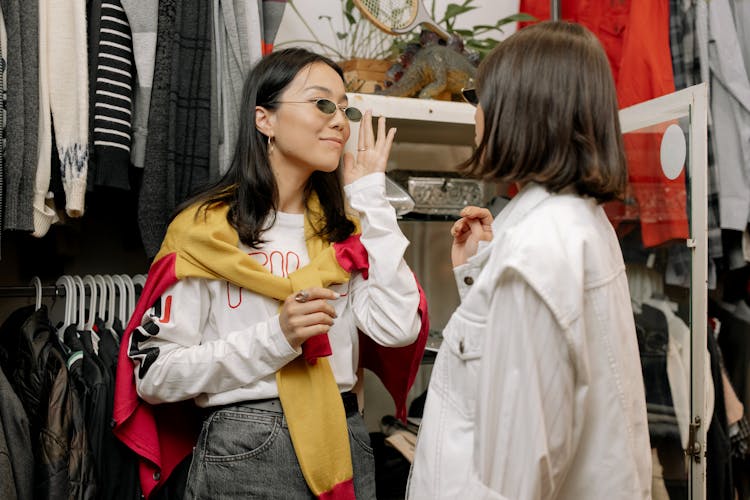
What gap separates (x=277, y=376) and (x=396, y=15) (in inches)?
41.0

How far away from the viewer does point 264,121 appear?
5.01ft

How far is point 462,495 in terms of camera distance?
88 cm

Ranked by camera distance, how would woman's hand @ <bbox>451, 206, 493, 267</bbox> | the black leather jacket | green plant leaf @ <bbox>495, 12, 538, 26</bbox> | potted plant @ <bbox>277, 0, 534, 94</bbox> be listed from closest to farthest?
woman's hand @ <bbox>451, 206, 493, 267</bbox> → the black leather jacket → potted plant @ <bbox>277, 0, 534, 94</bbox> → green plant leaf @ <bbox>495, 12, 538, 26</bbox>

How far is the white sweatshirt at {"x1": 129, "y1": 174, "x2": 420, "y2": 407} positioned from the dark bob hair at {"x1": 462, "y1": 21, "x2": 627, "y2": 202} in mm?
543

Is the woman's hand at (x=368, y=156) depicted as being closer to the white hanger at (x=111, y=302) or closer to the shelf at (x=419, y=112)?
the shelf at (x=419, y=112)

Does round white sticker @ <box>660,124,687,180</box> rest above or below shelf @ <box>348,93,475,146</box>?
below

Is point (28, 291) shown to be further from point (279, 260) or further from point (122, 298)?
point (279, 260)

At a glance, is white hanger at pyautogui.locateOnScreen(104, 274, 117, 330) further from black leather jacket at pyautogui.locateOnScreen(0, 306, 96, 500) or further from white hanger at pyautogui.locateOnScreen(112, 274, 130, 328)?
black leather jacket at pyautogui.locateOnScreen(0, 306, 96, 500)

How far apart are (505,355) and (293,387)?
63 centimetres

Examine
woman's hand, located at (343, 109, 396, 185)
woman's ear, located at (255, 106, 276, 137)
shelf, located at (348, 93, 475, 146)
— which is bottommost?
woman's hand, located at (343, 109, 396, 185)

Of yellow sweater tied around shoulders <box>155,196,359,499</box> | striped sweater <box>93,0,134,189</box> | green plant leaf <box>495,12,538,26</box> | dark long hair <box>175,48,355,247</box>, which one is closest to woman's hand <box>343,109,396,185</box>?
dark long hair <box>175,48,355,247</box>

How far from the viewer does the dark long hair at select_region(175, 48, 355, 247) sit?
57.9 inches

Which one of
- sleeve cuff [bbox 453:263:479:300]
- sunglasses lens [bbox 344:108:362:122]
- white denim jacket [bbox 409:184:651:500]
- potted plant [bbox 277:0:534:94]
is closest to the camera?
white denim jacket [bbox 409:184:651:500]

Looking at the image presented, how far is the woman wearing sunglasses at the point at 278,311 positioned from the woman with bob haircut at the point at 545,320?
1.39 ft
